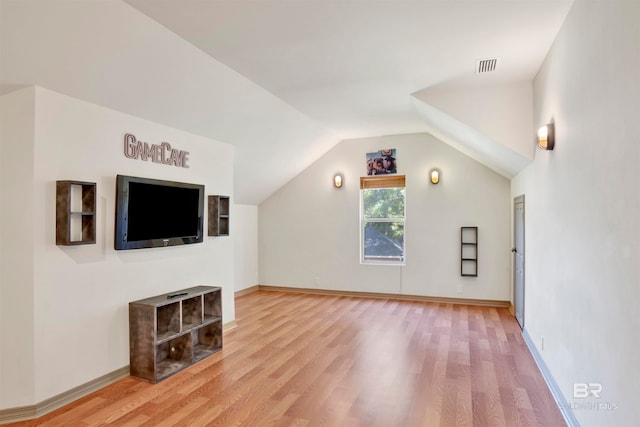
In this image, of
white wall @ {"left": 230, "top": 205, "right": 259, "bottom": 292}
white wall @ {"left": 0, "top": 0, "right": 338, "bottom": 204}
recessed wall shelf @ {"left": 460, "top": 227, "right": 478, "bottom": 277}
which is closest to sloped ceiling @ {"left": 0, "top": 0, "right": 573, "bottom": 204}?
white wall @ {"left": 0, "top": 0, "right": 338, "bottom": 204}

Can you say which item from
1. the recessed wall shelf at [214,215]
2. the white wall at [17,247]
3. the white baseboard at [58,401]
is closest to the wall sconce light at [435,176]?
the recessed wall shelf at [214,215]

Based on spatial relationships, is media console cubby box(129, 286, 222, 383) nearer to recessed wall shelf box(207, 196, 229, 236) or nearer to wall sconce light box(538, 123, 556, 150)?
recessed wall shelf box(207, 196, 229, 236)

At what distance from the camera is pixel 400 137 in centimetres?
675

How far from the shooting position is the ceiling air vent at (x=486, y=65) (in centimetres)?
354

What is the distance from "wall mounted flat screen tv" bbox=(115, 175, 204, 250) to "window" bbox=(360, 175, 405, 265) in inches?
140

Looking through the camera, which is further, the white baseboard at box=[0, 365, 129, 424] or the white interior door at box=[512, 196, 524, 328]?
the white interior door at box=[512, 196, 524, 328]

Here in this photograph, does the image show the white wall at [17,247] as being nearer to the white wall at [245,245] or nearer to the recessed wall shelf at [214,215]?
the recessed wall shelf at [214,215]

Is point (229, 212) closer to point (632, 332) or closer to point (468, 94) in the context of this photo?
point (468, 94)

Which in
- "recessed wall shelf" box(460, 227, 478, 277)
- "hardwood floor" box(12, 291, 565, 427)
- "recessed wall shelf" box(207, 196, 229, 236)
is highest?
"recessed wall shelf" box(207, 196, 229, 236)

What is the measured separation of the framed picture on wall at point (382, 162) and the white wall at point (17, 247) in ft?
17.1

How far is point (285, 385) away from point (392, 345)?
155 centimetres

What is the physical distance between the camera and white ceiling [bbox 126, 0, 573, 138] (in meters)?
2.64

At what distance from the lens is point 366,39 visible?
313cm

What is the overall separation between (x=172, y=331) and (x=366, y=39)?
3257 mm
